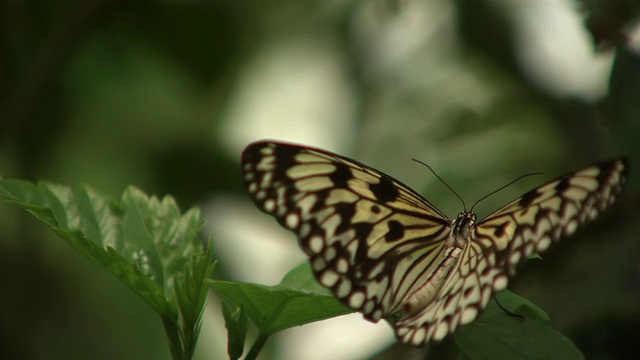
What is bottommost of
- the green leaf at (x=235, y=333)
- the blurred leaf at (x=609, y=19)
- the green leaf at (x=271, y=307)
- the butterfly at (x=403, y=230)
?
the green leaf at (x=235, y=333)

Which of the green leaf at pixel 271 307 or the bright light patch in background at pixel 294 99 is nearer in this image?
the green leaf at pixel 271 307

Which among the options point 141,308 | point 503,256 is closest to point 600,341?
point 503,256

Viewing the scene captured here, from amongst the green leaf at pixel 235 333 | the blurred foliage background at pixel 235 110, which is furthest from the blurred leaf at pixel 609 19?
the green leaf at pixel 235 333

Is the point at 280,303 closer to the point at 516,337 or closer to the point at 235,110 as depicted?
the point at 516,337

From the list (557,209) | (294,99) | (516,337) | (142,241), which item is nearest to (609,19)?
(557,209)

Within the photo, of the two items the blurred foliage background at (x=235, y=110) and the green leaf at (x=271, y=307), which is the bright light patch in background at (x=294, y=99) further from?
the green leaf at (x=271, y=307)

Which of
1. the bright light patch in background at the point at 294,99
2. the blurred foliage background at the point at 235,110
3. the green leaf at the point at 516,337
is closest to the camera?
the green leaf at the point at 516,337

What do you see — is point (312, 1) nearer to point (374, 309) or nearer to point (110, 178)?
point (110, 178)
